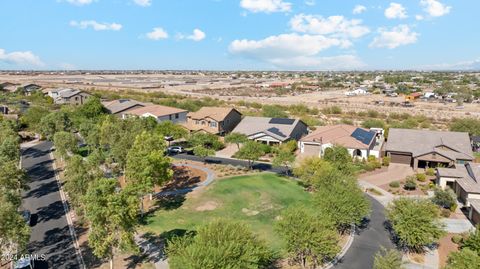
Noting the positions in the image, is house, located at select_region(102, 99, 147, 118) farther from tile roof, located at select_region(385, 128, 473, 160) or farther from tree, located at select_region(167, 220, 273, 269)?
tree, located at select_region(167, 220, 273, 269)

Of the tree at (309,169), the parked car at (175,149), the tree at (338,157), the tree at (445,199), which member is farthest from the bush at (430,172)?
the parked car at (175,149)

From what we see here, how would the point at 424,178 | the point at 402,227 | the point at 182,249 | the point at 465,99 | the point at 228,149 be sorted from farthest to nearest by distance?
1. the point at 465,99
2. the point at 228,149
3. the point at 424,178
4. the point at 402,227
5. the point at 182,249

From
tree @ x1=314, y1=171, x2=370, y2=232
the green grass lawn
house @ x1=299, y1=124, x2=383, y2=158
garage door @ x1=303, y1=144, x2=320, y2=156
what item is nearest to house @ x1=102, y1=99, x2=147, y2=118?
garage door @ x1=303, y1=144, x2=320, y2=156

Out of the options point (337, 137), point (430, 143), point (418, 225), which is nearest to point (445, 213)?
point (418, 225)

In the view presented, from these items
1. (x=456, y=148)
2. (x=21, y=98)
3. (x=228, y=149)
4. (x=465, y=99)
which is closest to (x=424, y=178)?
(x=456, y=148)

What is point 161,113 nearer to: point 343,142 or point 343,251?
point 343,142

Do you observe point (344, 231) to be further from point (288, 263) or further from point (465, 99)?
point (465, 99)
